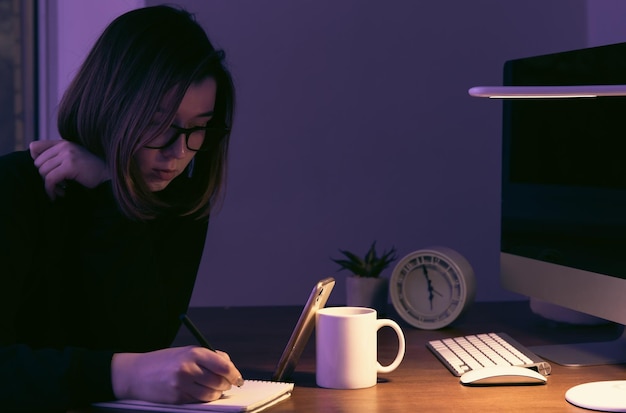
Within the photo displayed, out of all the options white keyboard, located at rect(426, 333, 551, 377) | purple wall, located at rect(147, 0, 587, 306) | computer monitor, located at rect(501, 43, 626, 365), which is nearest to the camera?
white keyboard, located at rect(426, 333, 551, 377)

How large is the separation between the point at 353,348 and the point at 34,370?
47 centimetres

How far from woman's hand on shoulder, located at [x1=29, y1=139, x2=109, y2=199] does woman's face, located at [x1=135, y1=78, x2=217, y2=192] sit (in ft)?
0.28

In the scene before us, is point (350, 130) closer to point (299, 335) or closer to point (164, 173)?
point (164, 173)

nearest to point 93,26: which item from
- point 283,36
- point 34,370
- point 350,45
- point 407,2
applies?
point 283,36

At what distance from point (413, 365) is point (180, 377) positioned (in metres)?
0.49

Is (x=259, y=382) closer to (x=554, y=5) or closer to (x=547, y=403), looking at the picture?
(x=547, y=403)

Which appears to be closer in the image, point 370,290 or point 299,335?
point 299,335

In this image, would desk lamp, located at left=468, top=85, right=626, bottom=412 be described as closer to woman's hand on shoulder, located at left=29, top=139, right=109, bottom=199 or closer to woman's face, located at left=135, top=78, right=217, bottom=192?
woman's face, located at left=135, top=78, right=217, bottom=192

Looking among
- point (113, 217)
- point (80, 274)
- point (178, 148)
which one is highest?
point (178, 148)

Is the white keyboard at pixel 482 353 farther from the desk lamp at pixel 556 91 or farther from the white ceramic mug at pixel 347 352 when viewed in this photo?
the desk lamp at pixel 556 91

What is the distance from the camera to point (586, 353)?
1564 mm

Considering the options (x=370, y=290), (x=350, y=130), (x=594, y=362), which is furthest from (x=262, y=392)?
(x=350, y=130)

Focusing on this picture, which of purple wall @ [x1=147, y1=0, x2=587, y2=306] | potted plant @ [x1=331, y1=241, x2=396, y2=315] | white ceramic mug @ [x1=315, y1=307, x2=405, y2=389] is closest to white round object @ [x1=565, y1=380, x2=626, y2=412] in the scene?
white ceramic mug @ [x1=315, y1=307, x2=405, y2=389]

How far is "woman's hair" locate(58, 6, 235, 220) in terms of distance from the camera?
4.65ft
